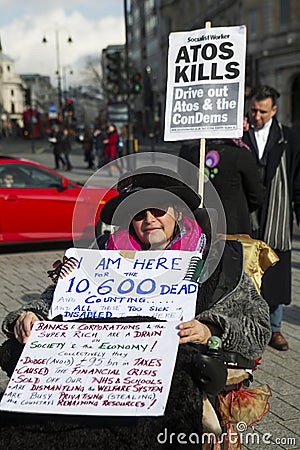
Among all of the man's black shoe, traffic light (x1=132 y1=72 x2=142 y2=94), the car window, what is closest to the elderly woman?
the man's black shoe

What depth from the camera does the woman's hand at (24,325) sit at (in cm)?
300

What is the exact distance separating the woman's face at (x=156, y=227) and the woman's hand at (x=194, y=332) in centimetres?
52

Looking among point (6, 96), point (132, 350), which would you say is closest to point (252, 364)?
point (132, 350)

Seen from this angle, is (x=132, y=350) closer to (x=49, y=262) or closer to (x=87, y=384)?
(x=87, y=384)

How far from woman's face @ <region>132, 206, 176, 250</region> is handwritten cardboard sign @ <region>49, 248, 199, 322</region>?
13 cm

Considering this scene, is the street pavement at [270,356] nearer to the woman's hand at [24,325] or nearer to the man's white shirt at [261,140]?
the man's white shirt at [261,140]

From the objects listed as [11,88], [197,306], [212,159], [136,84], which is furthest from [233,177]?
[11,88]

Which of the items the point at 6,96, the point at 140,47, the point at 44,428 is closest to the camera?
the point at 44,428

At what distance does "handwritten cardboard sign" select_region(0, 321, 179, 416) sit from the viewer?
2617 mm

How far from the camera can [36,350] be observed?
113 inches

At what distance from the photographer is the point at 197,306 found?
3113 millimetres

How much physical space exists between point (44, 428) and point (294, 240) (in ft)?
30.8

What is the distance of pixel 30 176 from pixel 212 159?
604cm

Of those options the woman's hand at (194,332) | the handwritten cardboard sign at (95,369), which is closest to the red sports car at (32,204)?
the handwritten cardboard sign at (95,369)
